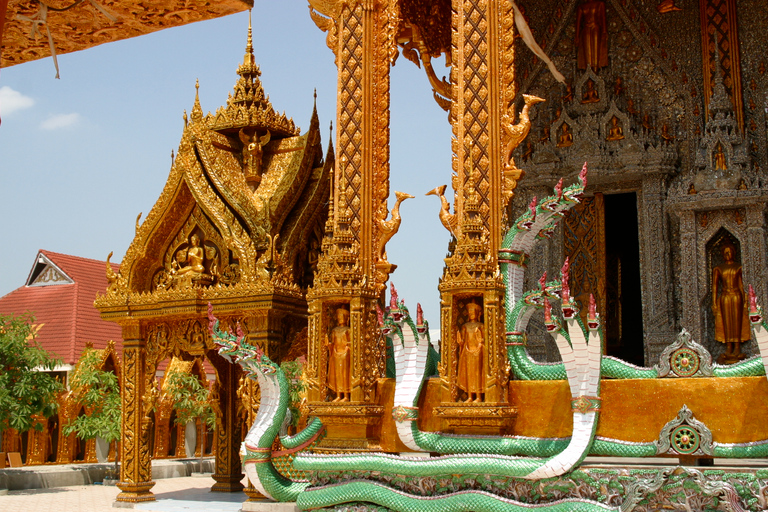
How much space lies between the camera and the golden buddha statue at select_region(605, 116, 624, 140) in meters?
9.97

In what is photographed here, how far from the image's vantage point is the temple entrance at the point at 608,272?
1010 cm

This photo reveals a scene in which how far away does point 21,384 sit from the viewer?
14.0 meters

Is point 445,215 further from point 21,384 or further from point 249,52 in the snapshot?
point 21,384

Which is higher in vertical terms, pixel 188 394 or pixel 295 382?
pixel 295 382

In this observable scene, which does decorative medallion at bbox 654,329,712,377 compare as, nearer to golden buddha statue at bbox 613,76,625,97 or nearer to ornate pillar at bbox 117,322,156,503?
golden buddha statue at bbox 613,76,625,97

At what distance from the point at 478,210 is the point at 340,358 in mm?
1675

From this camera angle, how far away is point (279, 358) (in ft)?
31.0

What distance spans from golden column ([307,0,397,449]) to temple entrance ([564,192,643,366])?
9.54 ft

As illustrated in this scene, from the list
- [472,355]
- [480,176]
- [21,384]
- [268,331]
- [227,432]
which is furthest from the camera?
[21,384]

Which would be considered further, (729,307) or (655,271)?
A: (655,271)

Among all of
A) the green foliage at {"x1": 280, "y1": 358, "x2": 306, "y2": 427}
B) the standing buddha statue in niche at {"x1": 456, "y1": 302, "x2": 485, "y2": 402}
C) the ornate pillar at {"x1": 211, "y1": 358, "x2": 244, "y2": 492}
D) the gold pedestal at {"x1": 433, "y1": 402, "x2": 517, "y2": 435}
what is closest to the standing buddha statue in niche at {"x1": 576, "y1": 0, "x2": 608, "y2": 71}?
the standing buddha statue in niche at {"x1": 456, "y1": 302, "x2": 485, "y2": 402}

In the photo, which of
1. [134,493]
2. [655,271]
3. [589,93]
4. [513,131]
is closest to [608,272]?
[655,271]

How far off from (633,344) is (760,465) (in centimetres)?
411

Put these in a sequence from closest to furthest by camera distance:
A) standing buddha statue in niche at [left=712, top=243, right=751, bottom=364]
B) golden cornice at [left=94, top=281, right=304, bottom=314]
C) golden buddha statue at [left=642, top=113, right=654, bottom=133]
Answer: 1. standing buddha statue in niche at [left=712, top=243, right=751, bottom=364]
2. golden cornice at [left=94, top=281, right=304, bottom=314]
3. golden buddha statue at [left=642, top=113, right=654, bottom=133]
